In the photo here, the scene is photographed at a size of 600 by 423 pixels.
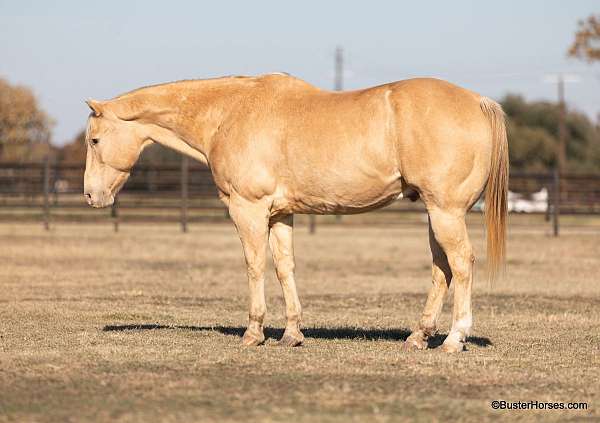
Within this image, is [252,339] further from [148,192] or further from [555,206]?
[148,192]

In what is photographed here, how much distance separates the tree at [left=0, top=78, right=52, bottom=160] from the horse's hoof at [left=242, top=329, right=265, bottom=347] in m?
45.0

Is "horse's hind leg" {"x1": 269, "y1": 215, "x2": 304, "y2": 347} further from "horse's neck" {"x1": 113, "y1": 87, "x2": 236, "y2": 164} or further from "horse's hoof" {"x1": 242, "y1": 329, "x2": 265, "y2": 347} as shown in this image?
"horse's neck" {"x1": 113, "y1": 87, "x2": 236, "y2": 164}

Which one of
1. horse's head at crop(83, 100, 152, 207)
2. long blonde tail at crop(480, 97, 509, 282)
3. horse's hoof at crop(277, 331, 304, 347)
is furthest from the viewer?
horse's head at crop(83, 100, 152, 207)

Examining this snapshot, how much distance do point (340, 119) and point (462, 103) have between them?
38.8 inches

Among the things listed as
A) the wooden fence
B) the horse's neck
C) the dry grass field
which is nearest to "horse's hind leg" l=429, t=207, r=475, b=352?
the dry grass field

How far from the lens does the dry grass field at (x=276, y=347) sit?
5.80 meters

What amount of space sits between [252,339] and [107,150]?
7.12ft

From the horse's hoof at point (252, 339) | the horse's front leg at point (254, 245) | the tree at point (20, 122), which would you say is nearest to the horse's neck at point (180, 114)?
the horse's front leg at point (254, 245)

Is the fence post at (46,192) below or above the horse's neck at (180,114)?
below

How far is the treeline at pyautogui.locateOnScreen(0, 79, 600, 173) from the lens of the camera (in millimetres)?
53750

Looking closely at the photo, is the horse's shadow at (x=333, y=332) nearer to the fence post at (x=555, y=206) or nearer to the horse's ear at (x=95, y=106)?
the horse's ear at (x=95, y=106)

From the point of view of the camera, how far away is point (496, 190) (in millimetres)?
8172

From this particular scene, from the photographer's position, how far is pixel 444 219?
7848 millimetres

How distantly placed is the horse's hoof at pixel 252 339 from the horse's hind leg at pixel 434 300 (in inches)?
47.1
